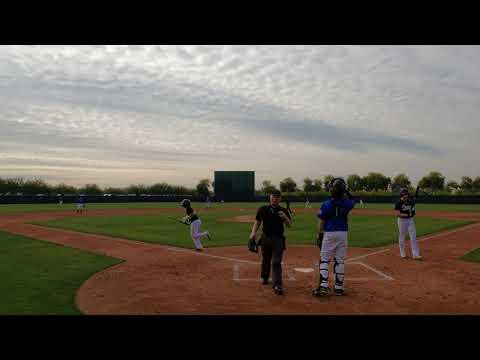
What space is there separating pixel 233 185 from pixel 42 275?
52.3m

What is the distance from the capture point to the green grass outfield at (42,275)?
5.37 m

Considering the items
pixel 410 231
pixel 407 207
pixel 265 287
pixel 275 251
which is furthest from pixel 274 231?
pixel 410 231

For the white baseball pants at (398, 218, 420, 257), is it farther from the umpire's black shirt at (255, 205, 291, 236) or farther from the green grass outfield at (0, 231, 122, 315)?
the green grass outfield at (0, 231, 122, 315)

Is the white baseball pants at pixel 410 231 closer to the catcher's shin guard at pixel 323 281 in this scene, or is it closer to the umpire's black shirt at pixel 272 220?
the catcher's shin guard at pixel 323 281

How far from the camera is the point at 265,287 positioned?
6656 mm

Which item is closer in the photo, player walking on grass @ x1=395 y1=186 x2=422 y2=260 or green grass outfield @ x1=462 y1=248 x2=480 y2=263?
player walking on grass @ x1=395 y1=186 x2=422 y2=260

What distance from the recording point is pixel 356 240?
43.6 ft

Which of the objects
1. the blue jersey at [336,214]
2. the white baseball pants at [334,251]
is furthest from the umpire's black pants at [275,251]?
the blue jersey at [336,214]

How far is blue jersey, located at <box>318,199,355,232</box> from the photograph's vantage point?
234 inches

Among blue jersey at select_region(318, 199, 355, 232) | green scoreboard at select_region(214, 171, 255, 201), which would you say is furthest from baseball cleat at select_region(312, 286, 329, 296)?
green scoreboard at select_region(214, 171, 255, 201)

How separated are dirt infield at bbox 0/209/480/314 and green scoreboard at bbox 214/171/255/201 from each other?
48.3 metres
